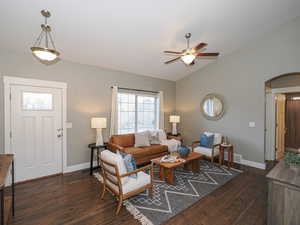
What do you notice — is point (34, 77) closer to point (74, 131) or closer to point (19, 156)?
point (74, 131)

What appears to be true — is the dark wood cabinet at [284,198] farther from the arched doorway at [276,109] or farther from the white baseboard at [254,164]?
the arched doorway at [276,109]

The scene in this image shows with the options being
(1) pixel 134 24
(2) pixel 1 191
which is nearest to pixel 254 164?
(1) pixel 134 24

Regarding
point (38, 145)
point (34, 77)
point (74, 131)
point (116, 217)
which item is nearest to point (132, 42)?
point (34, 77)

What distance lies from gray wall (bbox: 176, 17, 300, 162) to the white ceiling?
0.35 meters

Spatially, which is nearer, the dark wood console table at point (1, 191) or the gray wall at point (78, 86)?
the dark wood console table at point (1, 191)

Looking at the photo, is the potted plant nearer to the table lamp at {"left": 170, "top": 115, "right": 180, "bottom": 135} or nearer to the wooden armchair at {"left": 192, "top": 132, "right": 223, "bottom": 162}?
the wooden armchair at {"left": 192, "top": 132, "right": 223, "bottom": 162}

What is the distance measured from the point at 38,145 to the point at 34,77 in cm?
149

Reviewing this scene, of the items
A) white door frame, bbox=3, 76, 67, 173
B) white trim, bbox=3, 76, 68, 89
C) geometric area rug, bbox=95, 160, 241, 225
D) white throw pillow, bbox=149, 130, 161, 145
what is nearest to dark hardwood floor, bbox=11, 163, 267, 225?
geometric area rug, bbox=95, 160, 241, 225

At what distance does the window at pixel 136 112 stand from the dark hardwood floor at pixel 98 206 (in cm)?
198

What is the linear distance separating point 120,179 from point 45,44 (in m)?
2.97

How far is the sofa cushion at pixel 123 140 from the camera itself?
4.05m

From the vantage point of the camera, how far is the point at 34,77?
3.17 metres

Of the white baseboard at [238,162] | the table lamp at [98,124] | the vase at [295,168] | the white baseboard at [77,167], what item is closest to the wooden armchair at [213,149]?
the white baseboard at [238,162]

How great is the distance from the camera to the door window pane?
3.10m
